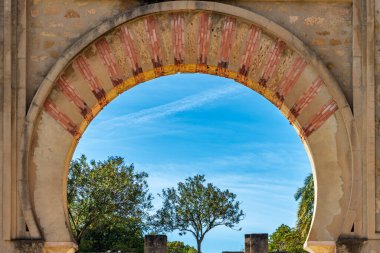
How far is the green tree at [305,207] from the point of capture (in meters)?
26.8

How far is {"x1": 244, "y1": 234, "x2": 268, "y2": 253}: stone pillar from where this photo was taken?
16844mm

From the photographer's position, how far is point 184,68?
10117mm

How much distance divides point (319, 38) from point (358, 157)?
4.82ft

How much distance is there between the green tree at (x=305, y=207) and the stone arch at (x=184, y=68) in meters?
16.9

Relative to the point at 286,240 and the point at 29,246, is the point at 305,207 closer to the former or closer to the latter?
the point at 286,240

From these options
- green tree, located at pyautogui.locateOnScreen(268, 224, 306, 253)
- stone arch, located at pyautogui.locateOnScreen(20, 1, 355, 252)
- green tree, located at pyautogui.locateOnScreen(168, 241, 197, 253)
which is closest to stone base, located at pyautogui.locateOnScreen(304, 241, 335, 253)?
stone arch, located at pyautogui.locateOnScreen(20, 1, 355, 252)

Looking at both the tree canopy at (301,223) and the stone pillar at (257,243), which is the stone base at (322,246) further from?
the tree canopy at (301,223)

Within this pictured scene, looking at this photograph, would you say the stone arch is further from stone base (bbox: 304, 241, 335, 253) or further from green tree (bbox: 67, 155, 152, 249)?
green tree (bbox: 67, 155, 152, 249)

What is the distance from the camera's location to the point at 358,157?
383 inches

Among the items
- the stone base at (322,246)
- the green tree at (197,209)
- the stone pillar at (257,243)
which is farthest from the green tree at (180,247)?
the stone base at (322,246)

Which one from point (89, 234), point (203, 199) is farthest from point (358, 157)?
point (203, 199)

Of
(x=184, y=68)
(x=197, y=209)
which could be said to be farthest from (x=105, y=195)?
(x=184, y=68)

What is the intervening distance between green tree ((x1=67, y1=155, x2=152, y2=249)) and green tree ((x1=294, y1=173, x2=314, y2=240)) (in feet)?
20.2

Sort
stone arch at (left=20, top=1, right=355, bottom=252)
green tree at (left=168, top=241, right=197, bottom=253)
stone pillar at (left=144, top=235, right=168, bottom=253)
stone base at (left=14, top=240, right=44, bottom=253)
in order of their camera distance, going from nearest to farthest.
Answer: stone base at (left=14, top=240, right=44, bottom=253)
stone arch at (left=20, top=1, right=355, bottom=252)
stone pillar at (left=144, top=235, right=168, bottom=253)
green tree at (left=168, top=241, right=197, bottom=253)
